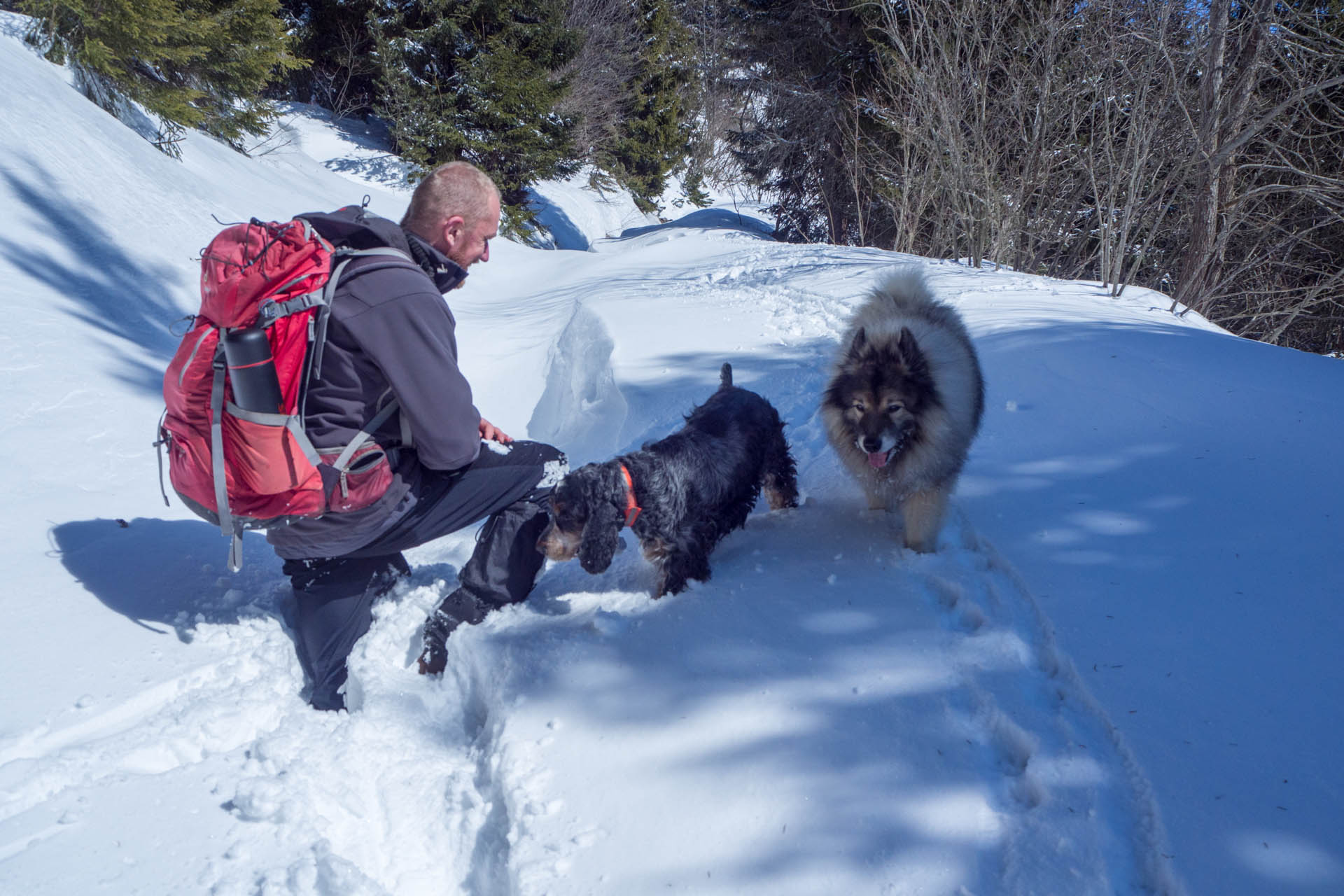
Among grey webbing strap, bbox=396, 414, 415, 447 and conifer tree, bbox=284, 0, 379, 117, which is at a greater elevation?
conifer tree, bbox=284, 0, 379, 117

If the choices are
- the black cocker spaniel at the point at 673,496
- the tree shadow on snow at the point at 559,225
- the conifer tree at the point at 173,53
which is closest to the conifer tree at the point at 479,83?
the tree shadow on snow at the point at 559,225

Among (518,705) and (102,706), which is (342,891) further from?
(102,706)

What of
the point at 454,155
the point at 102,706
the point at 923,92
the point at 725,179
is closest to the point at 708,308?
the point at 102,706

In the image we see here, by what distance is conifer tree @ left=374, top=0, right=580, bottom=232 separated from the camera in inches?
583

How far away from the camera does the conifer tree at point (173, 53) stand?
741cm

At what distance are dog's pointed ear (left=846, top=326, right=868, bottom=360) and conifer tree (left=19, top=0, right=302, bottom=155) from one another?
8.69 metres

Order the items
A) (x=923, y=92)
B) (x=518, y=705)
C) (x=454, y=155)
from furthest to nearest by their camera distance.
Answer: (x=454, y=155) < (x=923, y=92) < (x=518, y=705)

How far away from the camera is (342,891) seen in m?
1.65

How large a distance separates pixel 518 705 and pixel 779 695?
83 cm

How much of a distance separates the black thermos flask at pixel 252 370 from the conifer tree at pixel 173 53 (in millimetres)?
7951

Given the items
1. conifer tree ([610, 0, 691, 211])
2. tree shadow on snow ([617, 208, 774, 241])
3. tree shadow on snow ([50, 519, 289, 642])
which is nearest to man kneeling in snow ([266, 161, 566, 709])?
tree shadow on snow ([50, 519, 289, 642])

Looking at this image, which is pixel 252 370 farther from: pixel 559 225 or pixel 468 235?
pixel 559 225

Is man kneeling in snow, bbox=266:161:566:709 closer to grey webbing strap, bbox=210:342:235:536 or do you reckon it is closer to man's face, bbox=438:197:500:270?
man's face, bbox=438:197:500:270

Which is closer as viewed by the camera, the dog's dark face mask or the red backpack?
the red backpack
